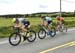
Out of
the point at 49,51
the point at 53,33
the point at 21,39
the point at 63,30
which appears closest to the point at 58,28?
the point at 63,30

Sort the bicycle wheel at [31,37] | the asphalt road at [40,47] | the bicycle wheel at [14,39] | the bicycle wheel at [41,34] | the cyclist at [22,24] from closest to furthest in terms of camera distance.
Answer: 1. the asphalt road at [40,47]
2. the bicycle wheel at [14,39]
3. the cyclist at [22,24]
4. the bicycle wheel at [31,37]
5. the bicycle wheel at [41,34]

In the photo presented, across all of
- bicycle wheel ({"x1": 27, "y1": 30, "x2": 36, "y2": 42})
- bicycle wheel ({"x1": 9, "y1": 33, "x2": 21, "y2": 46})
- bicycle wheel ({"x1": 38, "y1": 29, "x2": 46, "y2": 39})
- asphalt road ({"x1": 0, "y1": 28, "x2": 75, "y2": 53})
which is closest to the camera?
asphalt road ({"x1": 0, "y1": 28, "x2": 75, "y2": 53})

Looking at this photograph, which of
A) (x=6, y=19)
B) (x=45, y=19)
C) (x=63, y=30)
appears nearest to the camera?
(x=45, y=19)

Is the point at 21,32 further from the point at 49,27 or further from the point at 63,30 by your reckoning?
the point at 63,30

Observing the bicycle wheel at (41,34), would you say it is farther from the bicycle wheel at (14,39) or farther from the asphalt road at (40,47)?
the bicycle wheel at (14,39)

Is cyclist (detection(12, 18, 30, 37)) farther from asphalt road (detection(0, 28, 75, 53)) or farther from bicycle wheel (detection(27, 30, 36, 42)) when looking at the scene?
asphalt road (detection(0, 28, 75, 53))

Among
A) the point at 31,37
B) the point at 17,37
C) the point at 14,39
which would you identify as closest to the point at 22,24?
the point at 31,37

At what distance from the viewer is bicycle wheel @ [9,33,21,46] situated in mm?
15086

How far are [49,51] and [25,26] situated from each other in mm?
4031

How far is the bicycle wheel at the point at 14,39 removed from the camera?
15.1 m

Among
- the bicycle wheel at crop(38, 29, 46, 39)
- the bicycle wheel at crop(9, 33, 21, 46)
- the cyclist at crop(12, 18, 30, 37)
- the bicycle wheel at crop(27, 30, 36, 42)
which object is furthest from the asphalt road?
the bicycle wheel at crop(38, 29, 46, 39)

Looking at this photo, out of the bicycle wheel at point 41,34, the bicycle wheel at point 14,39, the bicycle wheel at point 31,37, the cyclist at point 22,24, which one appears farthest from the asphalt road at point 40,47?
the bicycle wheel at point 41,34

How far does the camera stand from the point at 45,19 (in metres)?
20.0

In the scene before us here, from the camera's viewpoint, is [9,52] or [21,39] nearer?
[9,52]
